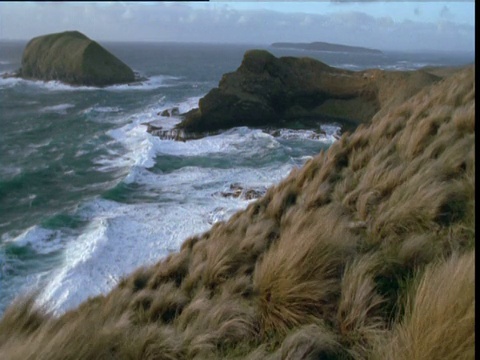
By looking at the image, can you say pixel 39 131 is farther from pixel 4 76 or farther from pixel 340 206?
pixel 4 76

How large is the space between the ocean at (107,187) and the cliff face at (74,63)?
797 inches

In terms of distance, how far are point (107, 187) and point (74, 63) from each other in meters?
45.3

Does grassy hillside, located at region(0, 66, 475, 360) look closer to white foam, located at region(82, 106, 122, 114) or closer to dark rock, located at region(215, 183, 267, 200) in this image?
dark rock, located at region(215, 183, 267, 200)

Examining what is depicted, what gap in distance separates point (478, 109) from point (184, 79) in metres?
60.7

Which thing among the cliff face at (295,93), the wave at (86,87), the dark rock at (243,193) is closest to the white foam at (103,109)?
the cliff face at (295,93)

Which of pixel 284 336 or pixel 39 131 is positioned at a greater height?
pixel 284 336

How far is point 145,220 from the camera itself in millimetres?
13852

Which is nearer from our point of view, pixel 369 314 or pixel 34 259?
pixel 369 314

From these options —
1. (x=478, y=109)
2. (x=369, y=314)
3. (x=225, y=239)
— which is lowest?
(x=225, y=239)

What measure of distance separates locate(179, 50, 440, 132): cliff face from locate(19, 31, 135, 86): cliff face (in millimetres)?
27037

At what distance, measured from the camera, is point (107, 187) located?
17.5 m

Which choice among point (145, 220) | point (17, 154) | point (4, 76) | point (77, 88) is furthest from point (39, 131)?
point (4, 76)

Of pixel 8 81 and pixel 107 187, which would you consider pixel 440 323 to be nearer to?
pixel 107 187

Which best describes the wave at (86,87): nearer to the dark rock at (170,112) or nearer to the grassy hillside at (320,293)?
the dark rock at (170,112)
